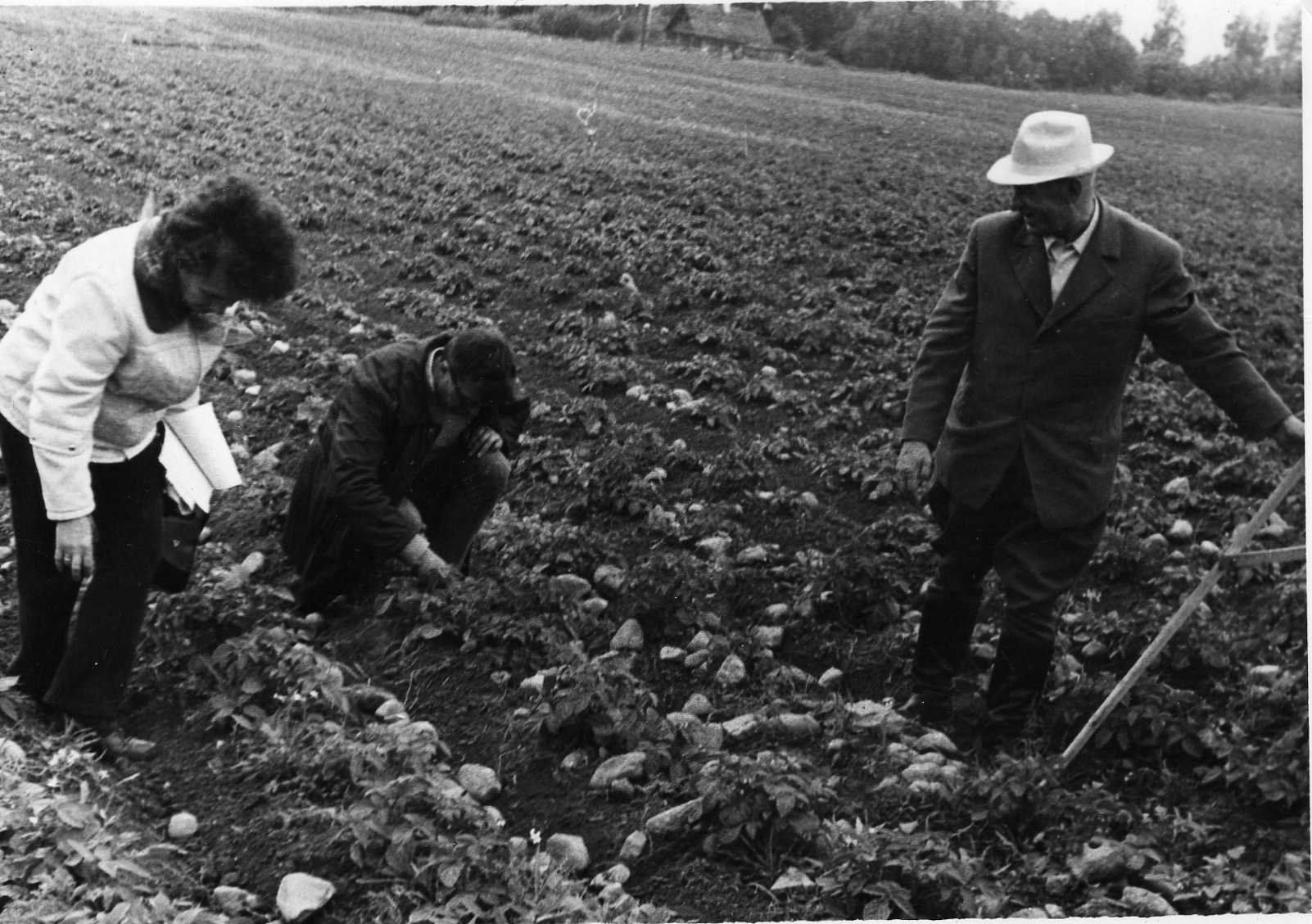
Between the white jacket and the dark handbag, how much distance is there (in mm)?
356

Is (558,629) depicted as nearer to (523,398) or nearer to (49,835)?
(523,398)

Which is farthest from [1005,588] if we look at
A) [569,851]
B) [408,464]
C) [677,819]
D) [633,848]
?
[408,464]

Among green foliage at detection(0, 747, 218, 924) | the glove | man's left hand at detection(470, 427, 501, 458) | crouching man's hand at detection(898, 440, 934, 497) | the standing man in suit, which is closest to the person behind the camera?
green foliage at detection(0, 747, 218, 924)

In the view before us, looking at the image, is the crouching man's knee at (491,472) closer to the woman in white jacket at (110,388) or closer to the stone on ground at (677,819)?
the woman in white jacket at (110,388)

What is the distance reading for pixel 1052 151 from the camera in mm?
2961

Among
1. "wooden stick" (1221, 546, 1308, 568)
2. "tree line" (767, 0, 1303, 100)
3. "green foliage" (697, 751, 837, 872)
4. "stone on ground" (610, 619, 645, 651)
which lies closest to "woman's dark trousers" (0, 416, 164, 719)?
"stone on ground" (610, 619, 645, 651)

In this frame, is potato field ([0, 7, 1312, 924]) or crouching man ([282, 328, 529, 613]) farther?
crouching man ([282, 328, 529, 613])

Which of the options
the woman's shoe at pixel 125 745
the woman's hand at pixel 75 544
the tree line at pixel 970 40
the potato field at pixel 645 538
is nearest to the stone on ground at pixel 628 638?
the potato field at pixel 645 538

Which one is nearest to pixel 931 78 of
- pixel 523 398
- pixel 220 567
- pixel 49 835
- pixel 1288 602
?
pixel 523 398

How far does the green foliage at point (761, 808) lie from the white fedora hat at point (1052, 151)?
1519 millimetres

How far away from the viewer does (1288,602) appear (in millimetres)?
3404

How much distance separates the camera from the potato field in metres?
2.88

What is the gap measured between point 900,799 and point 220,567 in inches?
86.6

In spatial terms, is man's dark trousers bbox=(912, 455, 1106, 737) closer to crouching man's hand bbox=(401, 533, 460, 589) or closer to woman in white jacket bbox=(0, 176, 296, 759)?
crouching man's hand bbox=(401, 533, 460, 589)
